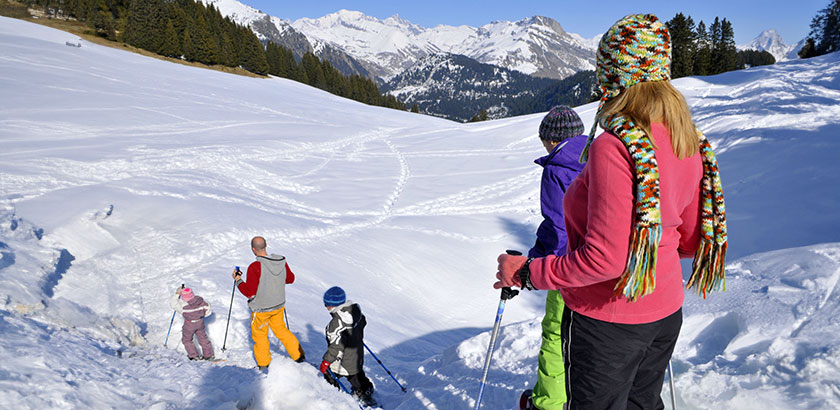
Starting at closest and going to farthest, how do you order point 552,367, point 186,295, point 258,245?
point 552,367
point 258,245
point 186,295

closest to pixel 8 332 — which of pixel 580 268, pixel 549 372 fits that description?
pixel 549 372

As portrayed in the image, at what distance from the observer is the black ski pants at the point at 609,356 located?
1.84 metres

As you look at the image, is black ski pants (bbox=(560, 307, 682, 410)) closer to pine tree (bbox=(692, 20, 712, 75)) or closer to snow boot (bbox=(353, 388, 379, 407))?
snow boot (bbox=(353, 388, 379, 407))

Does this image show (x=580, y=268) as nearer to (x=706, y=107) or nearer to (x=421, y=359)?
(x=421, y=359)

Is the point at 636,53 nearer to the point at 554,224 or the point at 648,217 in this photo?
the point at 648,217

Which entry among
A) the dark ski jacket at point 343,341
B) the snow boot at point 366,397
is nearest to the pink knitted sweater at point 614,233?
the dark ski jacket at point 343,341

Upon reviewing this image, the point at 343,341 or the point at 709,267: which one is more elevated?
the point at 709,267

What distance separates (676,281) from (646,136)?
2.44 ft

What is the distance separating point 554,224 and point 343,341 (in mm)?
2849

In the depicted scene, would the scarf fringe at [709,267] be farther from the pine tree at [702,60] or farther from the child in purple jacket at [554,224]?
the pine tree at [702,60]

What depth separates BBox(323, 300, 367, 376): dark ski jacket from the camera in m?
4.67

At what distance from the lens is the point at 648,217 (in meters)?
1.56

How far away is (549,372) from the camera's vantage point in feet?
8.63

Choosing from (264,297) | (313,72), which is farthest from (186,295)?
(313,72)
